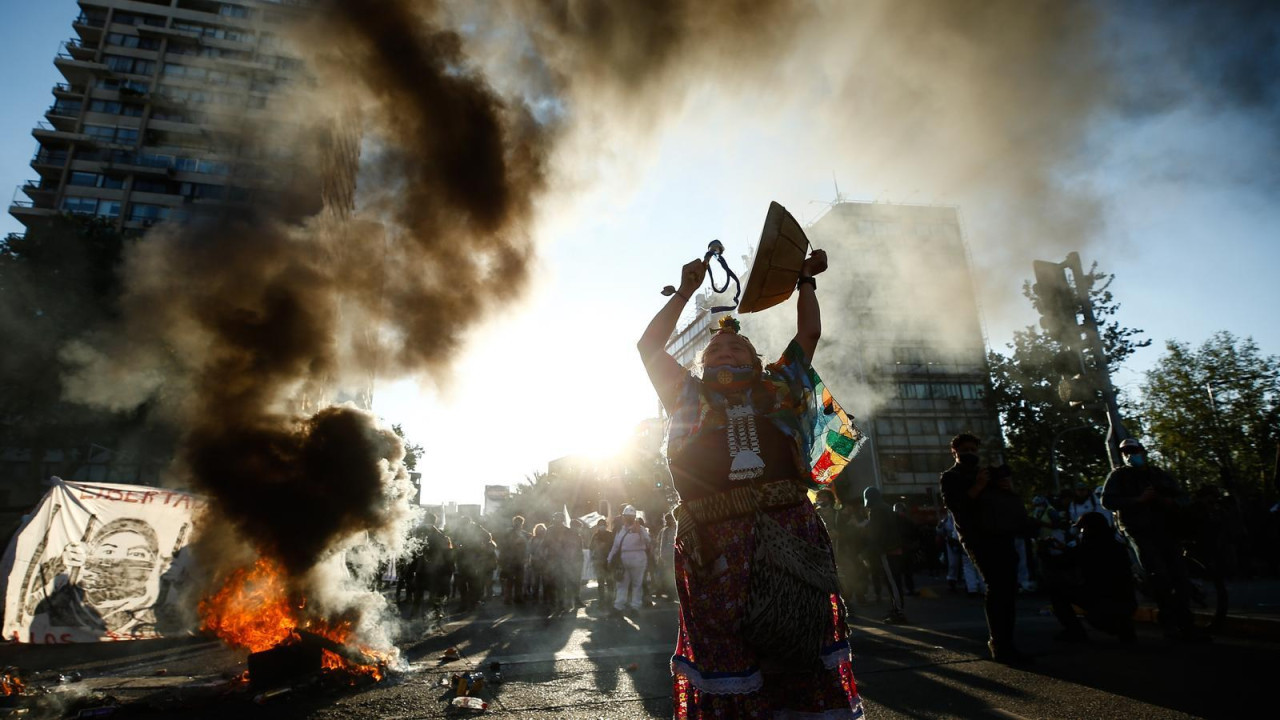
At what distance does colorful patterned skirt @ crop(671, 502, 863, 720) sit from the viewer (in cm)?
208

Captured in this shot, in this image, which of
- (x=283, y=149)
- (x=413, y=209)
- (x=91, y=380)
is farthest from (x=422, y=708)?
(x=91, y=380)

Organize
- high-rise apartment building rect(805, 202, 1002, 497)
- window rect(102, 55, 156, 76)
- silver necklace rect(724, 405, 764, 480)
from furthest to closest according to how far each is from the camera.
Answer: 1. window rect(102, 55, 156, 76)
2. high-rise apartment building rect(805, 202, 1002, 497)
3. silver necklace rect(724, 405, 764, 480)

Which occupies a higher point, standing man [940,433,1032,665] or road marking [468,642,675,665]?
standing man [940,433,1032,665]

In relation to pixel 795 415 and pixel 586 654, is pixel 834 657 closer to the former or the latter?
pixel 795 415

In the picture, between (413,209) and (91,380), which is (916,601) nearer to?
(413,209)

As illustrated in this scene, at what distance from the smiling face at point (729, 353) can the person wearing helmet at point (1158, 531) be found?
496cm

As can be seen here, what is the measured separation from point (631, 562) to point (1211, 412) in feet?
118

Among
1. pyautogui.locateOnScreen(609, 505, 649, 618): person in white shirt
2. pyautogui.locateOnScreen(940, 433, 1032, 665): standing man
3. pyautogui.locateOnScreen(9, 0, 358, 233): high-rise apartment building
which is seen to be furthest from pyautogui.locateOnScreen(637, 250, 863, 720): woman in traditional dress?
pyautogui.locateOnScreen(9, 0, 358, 233): high-rise apartment building

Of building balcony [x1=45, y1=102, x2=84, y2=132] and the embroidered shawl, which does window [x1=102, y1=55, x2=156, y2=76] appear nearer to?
building balcony [x1=45, y1=102, x2=84, y2=132]

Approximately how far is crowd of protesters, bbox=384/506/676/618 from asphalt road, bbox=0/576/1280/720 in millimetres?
3801

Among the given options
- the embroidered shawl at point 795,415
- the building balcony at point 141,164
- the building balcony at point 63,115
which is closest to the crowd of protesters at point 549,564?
the embroidered shawl at point 795,415

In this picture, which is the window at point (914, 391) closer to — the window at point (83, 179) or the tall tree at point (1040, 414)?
the tall tree at point (1040, 414)

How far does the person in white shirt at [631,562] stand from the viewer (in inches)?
433

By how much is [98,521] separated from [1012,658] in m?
12.2
